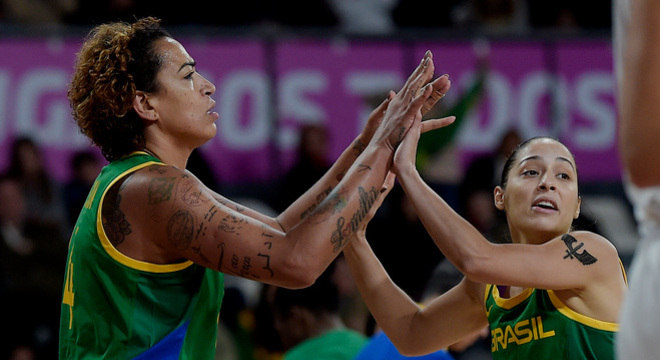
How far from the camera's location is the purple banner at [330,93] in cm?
797

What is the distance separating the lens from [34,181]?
296 inches

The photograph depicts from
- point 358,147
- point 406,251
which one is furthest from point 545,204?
point 406,251

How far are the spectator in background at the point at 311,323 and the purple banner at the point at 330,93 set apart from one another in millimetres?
3306

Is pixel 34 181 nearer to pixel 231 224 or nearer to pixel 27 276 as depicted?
pixel 27 276

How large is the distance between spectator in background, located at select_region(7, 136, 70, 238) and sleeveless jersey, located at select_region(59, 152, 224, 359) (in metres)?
4.70

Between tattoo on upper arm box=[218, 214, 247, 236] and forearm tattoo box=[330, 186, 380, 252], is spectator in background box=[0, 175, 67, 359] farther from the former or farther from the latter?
forearm tattoo box=[330, 186, 380, 252]

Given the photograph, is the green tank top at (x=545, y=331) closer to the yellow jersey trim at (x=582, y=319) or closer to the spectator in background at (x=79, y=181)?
the yellow jersey trim at (x=582, y=319)

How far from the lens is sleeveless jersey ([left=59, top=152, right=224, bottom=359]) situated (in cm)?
282

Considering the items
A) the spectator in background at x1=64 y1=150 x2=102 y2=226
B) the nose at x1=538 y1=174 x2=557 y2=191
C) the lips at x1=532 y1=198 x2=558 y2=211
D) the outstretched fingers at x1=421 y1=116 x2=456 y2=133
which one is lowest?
the spectator in background at x1=64 y1=150 x2=102 y2=226

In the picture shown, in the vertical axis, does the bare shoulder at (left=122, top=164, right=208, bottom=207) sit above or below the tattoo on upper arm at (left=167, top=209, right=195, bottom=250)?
above

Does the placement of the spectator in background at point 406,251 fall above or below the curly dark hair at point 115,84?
below

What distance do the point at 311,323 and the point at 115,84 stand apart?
2.26 meters

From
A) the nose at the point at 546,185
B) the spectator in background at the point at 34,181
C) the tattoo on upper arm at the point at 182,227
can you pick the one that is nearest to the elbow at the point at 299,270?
the tattoo on upper arm at the point at 182,227

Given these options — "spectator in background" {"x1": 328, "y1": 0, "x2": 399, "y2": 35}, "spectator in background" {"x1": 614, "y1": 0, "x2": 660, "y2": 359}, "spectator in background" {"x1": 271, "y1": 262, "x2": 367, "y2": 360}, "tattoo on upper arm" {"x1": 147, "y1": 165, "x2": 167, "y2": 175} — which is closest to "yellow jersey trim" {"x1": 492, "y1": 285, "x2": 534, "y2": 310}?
"tattoo on upper arm" {"x1": 147, "y1": 165, "x2": 167, "y2": 175}
